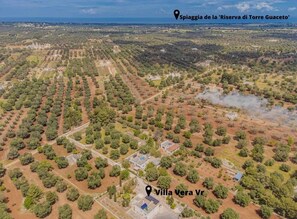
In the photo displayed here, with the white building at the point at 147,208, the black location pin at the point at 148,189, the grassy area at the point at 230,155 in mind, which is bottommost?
the grassy area at the point at 230,155

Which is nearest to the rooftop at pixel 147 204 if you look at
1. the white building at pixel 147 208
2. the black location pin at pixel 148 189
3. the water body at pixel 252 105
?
the white building at pixel 147 208

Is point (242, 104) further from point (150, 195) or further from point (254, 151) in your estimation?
point (150, 195)

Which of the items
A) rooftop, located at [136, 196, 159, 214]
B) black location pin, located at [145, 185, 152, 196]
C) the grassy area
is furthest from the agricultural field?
rooftop, located at [136, 196, 159, 214]

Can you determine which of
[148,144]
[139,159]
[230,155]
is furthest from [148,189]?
[230,155]

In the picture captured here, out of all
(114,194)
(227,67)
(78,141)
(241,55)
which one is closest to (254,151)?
(114,194)

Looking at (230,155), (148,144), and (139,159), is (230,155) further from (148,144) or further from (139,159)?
(139,159)

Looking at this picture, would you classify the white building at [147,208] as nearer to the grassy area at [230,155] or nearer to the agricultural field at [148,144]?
the agricultural field at [148,144]

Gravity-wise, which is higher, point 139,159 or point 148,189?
point 139,159
